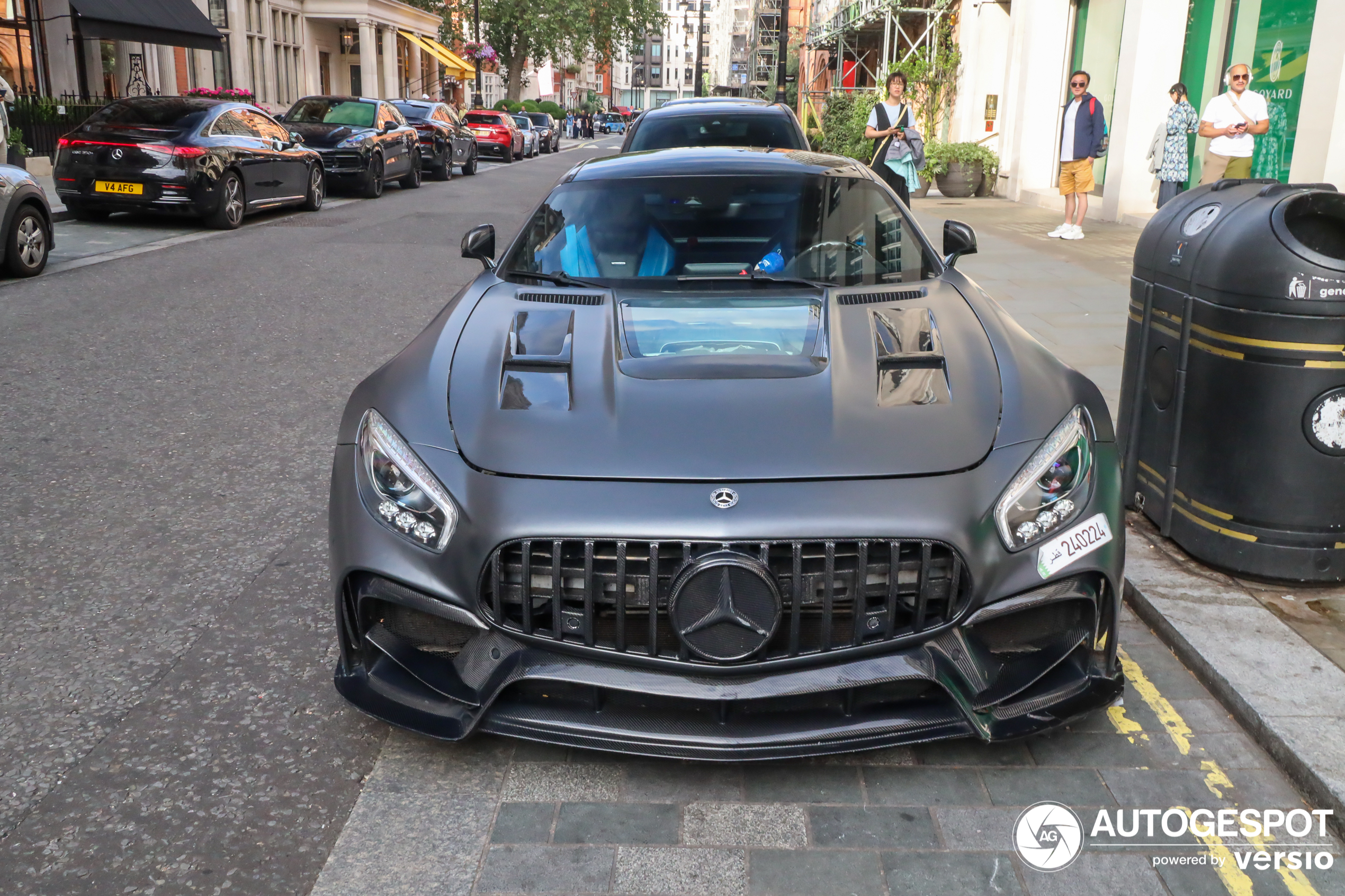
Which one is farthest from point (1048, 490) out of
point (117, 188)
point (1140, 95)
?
point (1140, 95)

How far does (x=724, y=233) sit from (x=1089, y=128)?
10935 mm

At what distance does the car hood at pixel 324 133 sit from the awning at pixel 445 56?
33277 mm

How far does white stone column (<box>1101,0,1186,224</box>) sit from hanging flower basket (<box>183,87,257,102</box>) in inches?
731

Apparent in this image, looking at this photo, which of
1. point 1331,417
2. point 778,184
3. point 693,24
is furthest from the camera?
point 693,24

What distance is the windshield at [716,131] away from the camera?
1072cm

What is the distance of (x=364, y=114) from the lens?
68.8ft

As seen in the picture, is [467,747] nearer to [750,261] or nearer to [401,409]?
[401,409]

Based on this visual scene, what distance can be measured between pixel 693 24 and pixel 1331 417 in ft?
663

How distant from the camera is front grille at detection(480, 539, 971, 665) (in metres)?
2.60

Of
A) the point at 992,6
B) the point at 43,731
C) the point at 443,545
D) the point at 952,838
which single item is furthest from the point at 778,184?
the point at 992,6

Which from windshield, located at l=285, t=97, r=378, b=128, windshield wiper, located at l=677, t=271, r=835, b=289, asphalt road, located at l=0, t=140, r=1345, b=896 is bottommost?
asphalt road, located at l=0, t=140, r=1345, b=896

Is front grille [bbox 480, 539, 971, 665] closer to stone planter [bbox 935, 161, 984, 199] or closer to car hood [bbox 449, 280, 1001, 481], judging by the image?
car hood [bbox 449, 280, 1001, 481]

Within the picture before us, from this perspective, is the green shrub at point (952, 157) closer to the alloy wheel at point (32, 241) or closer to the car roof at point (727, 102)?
the car roof at point (727, 102)


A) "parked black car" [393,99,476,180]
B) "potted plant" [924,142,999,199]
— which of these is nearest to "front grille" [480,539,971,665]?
"potted plant" [924,142,999,199]
